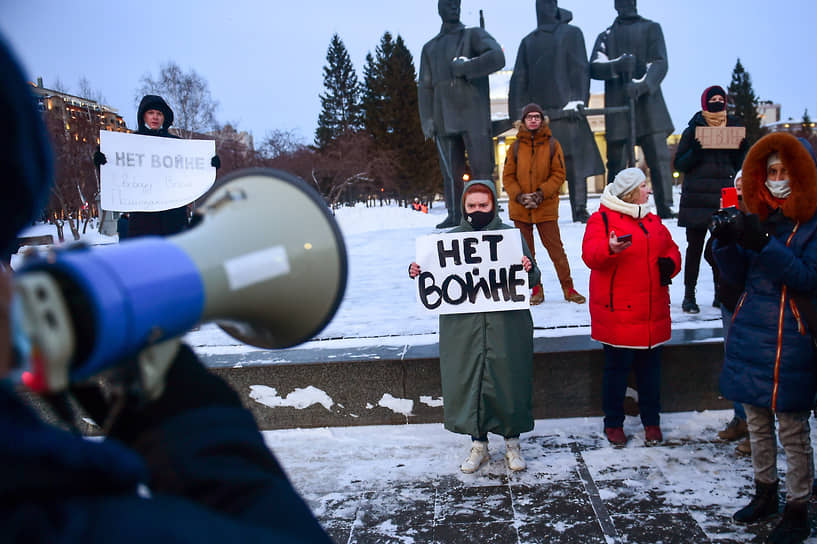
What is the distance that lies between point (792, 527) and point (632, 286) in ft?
5.02

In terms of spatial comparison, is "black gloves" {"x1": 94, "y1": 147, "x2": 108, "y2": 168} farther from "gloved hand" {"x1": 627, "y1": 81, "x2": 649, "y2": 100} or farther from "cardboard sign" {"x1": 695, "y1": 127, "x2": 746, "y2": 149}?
"gloved hand" {"x1": 627, "y1": 81, "x2": 649, "y2": 100}

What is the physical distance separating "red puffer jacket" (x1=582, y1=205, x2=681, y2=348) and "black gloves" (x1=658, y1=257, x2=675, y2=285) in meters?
0.02

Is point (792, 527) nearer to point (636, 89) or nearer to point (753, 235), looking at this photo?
point (753, 235)

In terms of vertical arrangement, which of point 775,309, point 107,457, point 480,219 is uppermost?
point 480,219

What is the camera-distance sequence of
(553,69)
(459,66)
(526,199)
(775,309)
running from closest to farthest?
(775,309), (526,199), (459,66), (553,69)

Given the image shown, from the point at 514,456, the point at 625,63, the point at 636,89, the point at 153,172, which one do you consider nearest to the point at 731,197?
the point at 514,456

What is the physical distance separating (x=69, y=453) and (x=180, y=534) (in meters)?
0.13

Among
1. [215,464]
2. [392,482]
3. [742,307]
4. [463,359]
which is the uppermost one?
[215,464]

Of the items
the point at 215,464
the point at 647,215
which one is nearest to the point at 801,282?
the point at 647,215

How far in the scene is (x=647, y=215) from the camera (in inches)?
162

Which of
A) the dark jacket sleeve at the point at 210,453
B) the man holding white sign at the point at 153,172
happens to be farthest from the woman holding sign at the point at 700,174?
the dark jacket sleeve at the point at 210,453

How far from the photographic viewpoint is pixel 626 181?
4.02m

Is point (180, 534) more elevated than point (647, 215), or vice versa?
point (647, 215)

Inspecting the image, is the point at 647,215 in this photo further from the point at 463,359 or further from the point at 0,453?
the point at 0,453
